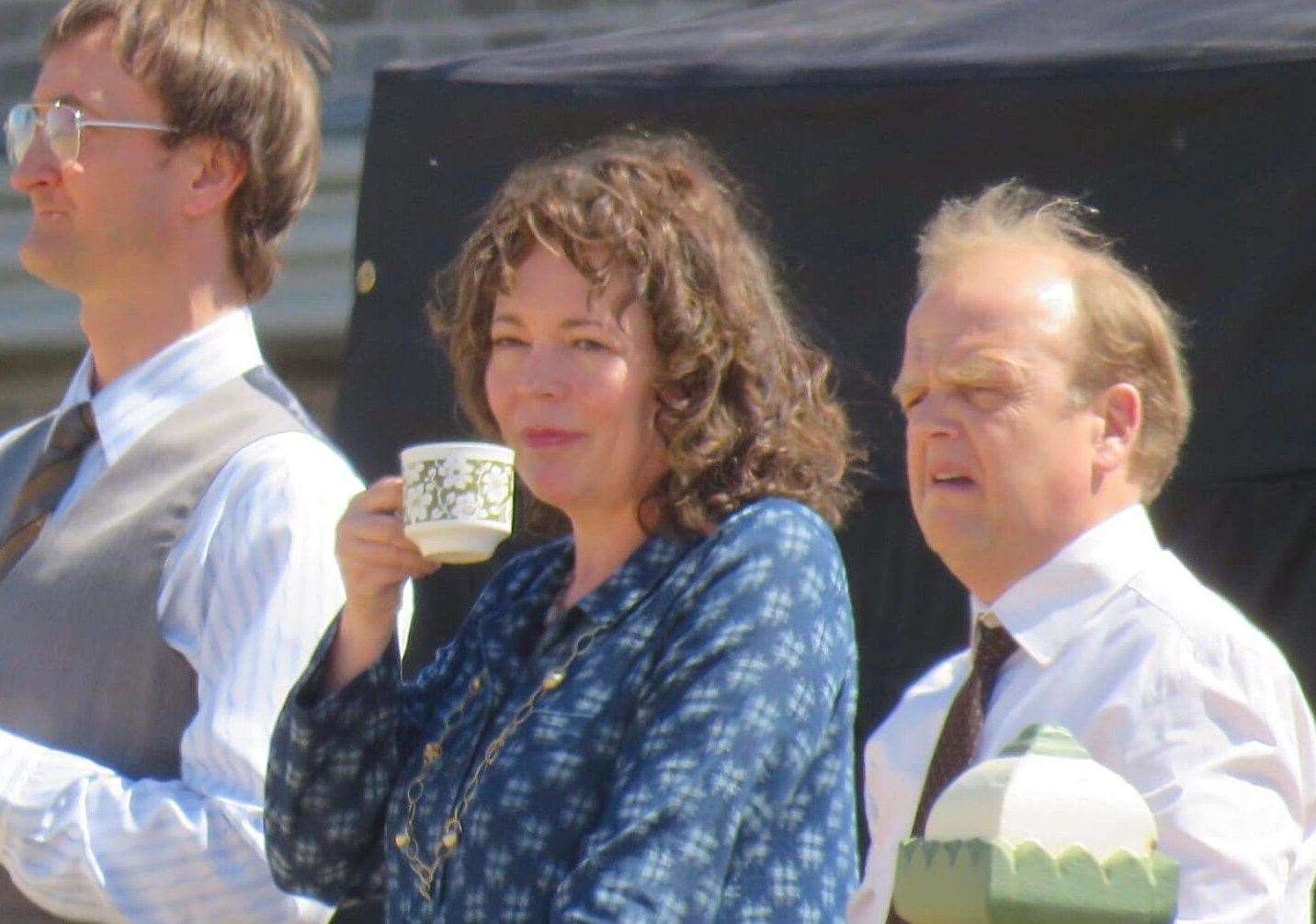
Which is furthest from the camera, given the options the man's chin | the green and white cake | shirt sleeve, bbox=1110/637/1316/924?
the man's chin

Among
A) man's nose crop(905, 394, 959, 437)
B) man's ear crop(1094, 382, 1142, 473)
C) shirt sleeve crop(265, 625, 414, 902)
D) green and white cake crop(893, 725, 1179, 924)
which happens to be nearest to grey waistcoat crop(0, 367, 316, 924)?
shirt sleeve crop(265, 625, 414, 902)

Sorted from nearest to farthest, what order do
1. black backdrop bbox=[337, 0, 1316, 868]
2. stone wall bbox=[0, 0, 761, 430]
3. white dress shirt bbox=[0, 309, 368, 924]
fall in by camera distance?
1. white dress shirt bbox=[0, 309, 368, 924]
2. black backdrop bbox=[337, 0, 1316, 868]
3. stone wall bbox=[0, 0, 761, 430]

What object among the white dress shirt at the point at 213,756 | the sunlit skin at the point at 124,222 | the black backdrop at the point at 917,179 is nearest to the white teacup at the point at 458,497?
the white dress shirt at the point at 213,756

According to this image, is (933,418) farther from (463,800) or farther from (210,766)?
(210,766)

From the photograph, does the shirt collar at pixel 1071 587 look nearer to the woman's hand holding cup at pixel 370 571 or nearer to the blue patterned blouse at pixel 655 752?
the blue patterned blouse at pixel 655 752

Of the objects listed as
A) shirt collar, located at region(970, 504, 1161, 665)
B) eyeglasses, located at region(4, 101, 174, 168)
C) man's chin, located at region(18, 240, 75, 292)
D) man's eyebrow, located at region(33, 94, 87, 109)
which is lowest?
shirt collar, located at region(970, 504, 1161, 665)

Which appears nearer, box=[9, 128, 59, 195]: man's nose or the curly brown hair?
the curly brown hair

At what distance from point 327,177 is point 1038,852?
203 inches

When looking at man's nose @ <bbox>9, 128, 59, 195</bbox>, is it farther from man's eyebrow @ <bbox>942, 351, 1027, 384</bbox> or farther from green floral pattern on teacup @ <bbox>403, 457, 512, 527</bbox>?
man's eyebrow @ <bbox>942, 351, 1027, 384</bbox>

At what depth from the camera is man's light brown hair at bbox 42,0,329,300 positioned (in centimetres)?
275

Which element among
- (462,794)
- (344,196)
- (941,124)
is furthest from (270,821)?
(344,196)

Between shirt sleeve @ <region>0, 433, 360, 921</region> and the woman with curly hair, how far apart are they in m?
0.17

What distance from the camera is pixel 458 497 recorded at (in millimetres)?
1945

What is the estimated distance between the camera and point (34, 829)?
2.33 m
